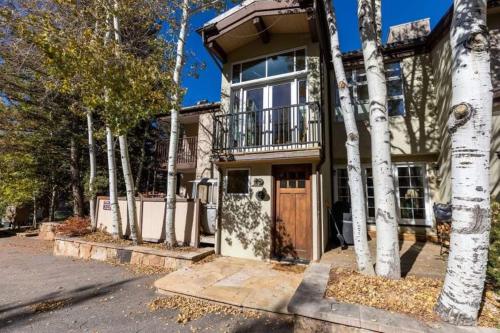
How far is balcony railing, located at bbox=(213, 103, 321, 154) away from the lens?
657 centimetres

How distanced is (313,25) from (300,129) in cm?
290

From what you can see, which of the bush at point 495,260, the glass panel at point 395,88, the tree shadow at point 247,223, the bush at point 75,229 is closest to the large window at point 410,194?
the glass panel at point 395,88

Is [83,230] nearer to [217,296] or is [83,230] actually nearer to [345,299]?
[217,296]

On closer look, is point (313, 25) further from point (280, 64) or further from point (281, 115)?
point (281, 115)

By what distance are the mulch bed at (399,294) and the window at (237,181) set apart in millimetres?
3538

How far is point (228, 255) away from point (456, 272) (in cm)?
533

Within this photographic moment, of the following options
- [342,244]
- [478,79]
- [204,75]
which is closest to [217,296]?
[342,244]

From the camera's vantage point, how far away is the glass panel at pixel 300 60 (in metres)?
7.26

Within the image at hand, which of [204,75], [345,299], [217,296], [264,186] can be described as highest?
[204,75]

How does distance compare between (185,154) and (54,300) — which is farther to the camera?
(185,154)

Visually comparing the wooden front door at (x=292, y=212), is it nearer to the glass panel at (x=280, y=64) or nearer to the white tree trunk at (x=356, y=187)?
the white tree trunk at (x=356, y=187)

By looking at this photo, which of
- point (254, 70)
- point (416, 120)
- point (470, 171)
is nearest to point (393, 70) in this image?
point (416, 120)

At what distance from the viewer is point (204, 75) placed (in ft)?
26.8

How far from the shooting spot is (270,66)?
777cm
